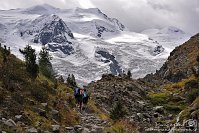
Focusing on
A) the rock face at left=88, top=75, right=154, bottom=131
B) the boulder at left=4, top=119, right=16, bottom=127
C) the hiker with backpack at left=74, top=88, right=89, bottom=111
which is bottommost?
the rock face at left=88, top=75, right=154, bottom=131

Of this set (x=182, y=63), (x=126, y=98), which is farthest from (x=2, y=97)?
(x=182, y=63)

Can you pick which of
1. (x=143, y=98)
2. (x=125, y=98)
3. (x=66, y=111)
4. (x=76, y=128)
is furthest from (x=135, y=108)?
(x=76, y=128)

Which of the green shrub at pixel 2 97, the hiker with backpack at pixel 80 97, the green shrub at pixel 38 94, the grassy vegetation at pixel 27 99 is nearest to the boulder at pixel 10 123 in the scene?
the grassy vegetation at pixel 27 99

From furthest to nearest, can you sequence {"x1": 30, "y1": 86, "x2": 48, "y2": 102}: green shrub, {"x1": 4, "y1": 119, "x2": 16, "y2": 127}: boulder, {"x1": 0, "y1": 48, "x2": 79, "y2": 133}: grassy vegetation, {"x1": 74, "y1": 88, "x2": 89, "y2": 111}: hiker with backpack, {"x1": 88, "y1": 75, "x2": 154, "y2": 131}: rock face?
{"x1": 88, "y1": 75, "x2": 154, "y2": 131}: rock face → {"x1": 74, "y1": 88, "x2": 89, "y2": 111}: hiker with backpack → {"x1": 30, "y1": 86, "x2": 48, "y2": 102}: green shrub → {"x1": 0, "y1": 48, "x2": 79, "y2": 133}: grassy vegetation → {"x1": 4, "y1": 119, "x2": 16, "y2": 127}: boulder

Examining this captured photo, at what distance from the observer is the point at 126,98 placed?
5853 cm

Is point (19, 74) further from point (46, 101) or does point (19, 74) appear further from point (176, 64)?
point (176, 64)

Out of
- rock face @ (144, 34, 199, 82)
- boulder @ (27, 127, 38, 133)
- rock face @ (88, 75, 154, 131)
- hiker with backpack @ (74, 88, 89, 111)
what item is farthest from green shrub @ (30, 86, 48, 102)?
rock face @ (144, 34, 199, 82)

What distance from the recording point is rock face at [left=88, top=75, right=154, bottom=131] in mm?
47269

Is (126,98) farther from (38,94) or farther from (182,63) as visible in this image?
(182,63)

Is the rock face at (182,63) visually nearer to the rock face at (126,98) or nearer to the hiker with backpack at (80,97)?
the rock face at (126,98)

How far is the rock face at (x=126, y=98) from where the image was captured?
4727cm

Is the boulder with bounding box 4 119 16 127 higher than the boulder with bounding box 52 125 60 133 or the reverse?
higher

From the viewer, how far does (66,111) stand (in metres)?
30.3

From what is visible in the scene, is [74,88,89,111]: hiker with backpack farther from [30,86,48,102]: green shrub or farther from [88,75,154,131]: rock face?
[30,86,48,102]: green shrub
